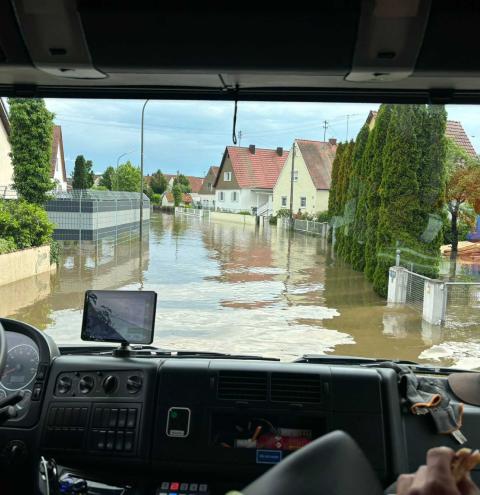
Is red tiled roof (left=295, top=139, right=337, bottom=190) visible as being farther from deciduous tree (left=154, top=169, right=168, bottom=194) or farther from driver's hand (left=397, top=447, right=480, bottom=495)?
driver's hand (left=397, top=447, right=480, bottom=495)

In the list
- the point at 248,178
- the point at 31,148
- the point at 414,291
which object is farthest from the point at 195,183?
the point at 414,291

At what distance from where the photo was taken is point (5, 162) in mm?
3156

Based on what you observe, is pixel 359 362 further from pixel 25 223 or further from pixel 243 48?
pixel 25 223

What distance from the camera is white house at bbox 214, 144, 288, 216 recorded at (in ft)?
9.87

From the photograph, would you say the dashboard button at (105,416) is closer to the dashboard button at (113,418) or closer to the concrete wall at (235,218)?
the dashboard button at (113,418)

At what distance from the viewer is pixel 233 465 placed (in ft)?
7.50

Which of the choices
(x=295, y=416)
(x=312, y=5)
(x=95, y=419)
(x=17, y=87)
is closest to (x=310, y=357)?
(x=295, y=416)

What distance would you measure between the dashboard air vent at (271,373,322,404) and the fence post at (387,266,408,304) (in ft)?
4.04

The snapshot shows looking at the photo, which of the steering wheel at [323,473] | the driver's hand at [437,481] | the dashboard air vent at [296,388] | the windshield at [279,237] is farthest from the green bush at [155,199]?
the driver's hand at [437,481]

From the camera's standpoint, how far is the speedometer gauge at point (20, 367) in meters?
2.50

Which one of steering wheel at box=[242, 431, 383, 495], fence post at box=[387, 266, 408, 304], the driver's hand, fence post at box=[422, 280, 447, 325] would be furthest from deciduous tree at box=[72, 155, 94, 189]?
the driver's hand

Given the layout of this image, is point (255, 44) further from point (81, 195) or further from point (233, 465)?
point (81, 195)

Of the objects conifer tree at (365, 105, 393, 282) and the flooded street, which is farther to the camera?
conifer tree at (365, 105, 393, 282)

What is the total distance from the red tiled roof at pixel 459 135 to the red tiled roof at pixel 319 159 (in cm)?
64
